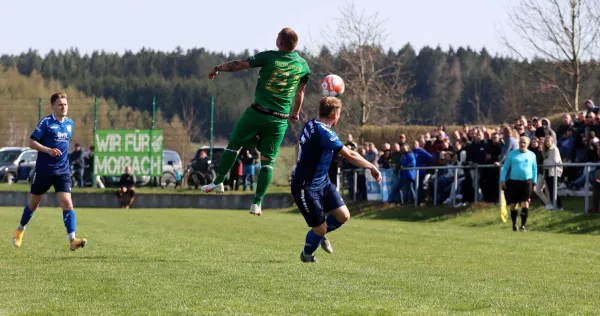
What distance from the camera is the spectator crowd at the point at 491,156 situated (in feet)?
78.7

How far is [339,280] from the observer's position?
33.3 ft

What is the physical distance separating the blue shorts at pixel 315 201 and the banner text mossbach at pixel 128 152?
3123 cm

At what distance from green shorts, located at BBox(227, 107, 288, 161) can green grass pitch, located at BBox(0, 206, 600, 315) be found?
1373 mm

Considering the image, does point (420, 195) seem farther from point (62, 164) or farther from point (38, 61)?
point (38, 61)

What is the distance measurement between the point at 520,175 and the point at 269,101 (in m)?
9.99

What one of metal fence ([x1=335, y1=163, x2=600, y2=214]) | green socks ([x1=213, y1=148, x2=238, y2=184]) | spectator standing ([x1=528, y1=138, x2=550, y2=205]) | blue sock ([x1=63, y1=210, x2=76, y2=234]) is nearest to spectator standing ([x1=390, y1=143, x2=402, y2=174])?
metal fence ([x1=335, y1=163, x2=600, y2=214])

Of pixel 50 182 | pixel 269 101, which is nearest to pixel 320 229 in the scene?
pixel 269 101

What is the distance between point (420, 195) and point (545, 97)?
3273cm

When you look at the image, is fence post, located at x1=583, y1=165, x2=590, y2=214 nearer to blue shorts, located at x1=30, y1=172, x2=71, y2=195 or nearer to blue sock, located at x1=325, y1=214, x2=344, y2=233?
blue sock, located at x1=325, y1=214, x2=344, y2=233

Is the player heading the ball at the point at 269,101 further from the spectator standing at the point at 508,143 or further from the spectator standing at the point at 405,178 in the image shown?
the spectator standing at the point at 405,178

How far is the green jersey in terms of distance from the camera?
12242mm

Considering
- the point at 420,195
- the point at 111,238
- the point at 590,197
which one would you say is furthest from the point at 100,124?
the point at 111,238

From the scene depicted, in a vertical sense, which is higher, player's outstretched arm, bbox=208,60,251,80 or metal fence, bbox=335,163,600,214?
player's outstretched arm, bbox=208,60,251,80

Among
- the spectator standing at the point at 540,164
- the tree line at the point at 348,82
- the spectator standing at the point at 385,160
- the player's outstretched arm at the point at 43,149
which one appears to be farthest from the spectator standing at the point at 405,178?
the tree line at the point at 348,82
